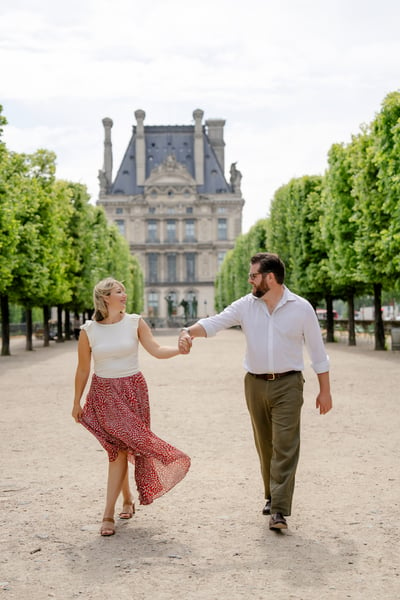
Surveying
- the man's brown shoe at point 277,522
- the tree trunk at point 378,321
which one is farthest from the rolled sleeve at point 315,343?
the tree trunk at point 378,321

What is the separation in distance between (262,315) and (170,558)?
1.76 metres

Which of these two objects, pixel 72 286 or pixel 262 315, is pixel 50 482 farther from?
pixel 72 286

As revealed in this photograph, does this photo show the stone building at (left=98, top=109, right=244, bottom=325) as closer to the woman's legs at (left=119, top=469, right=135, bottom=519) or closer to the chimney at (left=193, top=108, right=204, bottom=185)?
the chimney at (left=193, top=108, right=204, bottom=185)

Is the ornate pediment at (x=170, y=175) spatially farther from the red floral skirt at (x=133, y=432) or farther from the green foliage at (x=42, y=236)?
the red floral skirt at (x=133, y=432)

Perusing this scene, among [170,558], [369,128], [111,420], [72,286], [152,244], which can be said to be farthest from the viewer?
[152,244]

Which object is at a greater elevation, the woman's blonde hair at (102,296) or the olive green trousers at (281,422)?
the woman's blonde hair at (102,296)

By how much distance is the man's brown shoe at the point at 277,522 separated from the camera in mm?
5738

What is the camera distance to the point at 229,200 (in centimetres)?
12338

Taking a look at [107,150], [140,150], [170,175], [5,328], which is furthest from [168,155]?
[5,328]

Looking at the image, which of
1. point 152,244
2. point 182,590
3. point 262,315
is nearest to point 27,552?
point 182,590


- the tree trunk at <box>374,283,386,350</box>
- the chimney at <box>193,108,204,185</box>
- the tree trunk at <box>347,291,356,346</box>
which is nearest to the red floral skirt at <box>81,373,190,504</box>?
the tree trunk at <box>374,283,386,350</box>

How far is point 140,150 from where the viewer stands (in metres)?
123

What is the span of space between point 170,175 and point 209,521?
384 ft

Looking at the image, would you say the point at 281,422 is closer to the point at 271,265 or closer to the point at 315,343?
the point at 315,343
